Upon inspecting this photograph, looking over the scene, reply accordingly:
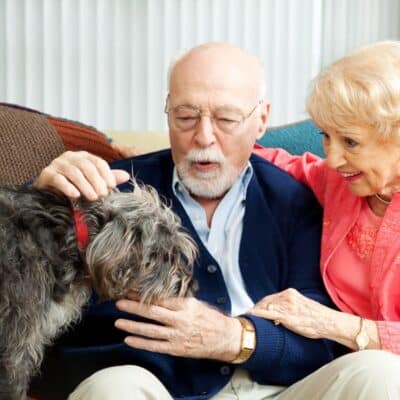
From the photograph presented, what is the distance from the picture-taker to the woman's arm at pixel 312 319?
2213mm

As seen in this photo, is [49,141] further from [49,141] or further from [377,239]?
[377,239]

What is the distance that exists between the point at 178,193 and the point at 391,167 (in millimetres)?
666

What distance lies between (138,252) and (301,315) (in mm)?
472

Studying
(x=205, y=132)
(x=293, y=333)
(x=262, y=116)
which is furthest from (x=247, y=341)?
(x=262, y=116)

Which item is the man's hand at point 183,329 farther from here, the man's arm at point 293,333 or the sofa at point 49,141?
the sofa at point 49,141

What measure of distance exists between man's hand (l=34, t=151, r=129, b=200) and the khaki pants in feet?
1.51

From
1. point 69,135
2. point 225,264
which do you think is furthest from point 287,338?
point 69,135

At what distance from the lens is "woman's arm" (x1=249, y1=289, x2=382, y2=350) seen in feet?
7.26

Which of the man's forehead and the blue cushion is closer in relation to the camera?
the man's forehead

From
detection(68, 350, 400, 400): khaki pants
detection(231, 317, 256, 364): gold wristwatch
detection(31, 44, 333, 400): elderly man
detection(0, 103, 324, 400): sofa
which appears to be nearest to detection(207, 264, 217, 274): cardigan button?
detection(31, 44, 333, 400): elderly man

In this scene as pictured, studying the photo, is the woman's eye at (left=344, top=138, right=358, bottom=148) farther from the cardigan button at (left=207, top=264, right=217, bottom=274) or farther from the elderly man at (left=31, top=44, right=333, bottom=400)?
the cardigan button at (left=207, top=264, right=217, bottom=274)

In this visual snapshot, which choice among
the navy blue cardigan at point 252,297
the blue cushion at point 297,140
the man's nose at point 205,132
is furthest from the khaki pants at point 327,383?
the blue cushion at point 297,140

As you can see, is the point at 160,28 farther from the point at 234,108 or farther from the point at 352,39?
the point at 234,108

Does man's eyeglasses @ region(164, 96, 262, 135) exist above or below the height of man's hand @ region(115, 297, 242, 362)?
above
